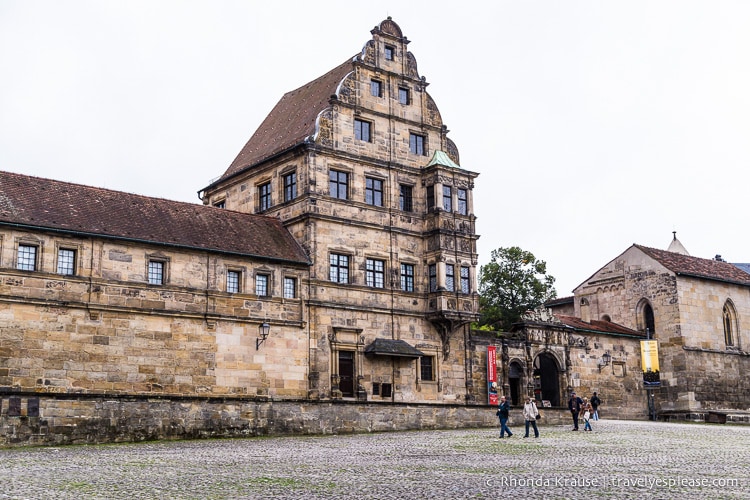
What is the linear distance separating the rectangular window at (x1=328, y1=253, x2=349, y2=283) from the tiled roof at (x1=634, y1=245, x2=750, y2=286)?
921 inches

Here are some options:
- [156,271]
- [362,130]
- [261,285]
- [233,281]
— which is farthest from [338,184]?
[156,271]

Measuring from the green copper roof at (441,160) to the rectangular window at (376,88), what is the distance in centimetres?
425

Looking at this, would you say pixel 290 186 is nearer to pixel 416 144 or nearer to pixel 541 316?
pixel 416 144

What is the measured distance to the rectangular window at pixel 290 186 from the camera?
44.9m

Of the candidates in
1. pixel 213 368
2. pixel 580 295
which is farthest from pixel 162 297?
pixel 580 295

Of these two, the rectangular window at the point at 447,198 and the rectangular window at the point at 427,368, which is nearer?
the rectangular window at the point at 427,368

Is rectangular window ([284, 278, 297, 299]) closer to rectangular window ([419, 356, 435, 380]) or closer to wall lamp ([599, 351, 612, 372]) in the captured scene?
rectangular window ([419, 356, 435, 380])

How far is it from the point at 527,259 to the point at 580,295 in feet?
21.5

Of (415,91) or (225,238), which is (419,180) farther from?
(225,238)

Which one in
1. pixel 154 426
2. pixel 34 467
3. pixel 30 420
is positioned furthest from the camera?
pixel 154 426

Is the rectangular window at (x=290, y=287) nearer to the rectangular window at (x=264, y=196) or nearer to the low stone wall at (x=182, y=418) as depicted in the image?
the rectangular window at (x=264, y=196)

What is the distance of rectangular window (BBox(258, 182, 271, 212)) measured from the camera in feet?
154

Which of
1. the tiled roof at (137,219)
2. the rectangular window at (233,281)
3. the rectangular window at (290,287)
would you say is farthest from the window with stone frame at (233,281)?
the rectangular window at (290,287)

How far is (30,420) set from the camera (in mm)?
27078
